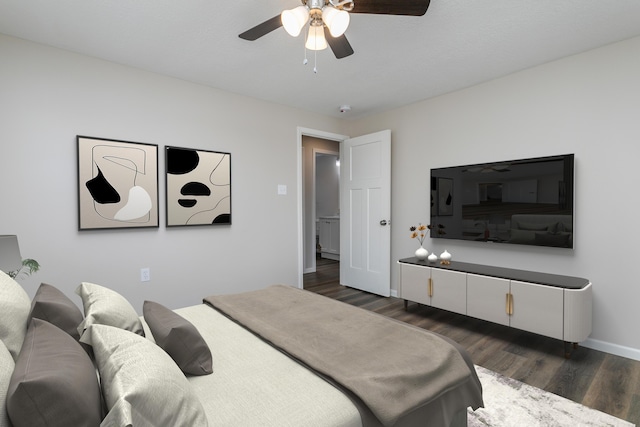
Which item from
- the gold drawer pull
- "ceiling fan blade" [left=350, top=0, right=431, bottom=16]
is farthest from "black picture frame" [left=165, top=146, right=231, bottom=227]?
the gold drawer pull

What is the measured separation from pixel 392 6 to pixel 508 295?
2432 mm

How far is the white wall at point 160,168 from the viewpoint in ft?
8.25

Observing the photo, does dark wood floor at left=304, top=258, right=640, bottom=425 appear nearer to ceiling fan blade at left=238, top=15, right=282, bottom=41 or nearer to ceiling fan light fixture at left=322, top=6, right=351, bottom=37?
ceiling fan light fixture at left=322, top=6, right=351, bottom=37

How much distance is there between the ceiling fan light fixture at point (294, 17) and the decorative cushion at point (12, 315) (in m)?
1.69

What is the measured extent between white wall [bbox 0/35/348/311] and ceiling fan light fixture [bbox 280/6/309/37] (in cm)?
200

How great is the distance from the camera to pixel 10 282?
1.31 meters

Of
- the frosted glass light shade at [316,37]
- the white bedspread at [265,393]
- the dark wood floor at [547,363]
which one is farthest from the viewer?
the dark wood floor at [547,363]

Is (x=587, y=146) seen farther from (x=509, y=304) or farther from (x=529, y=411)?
(x=529, y=411)

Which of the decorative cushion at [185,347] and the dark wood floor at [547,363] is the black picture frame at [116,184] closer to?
the decorative cushion at [185,347]

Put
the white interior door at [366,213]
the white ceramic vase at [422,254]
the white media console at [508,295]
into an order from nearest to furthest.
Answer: the white media console at [508,295]
the white ceramic vase at [422,254]
the white interior door at [366,213]

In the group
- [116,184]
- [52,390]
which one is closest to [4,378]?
[52,390]

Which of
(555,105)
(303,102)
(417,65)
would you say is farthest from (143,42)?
(555,105)

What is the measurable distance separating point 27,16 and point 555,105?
4164 mm

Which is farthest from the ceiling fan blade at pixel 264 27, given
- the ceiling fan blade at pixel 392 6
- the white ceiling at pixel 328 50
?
the ceiling fan blade at pixel 392 6
